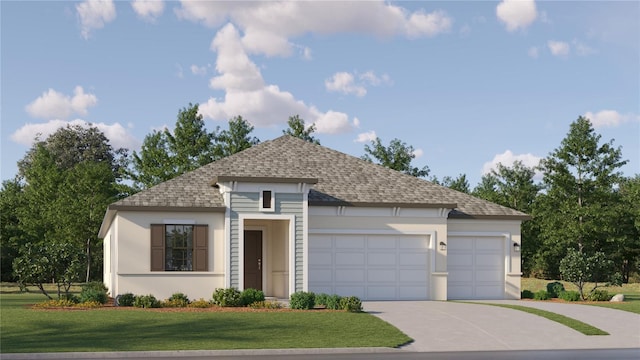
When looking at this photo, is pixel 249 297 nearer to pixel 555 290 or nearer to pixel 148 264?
pixel 148 264

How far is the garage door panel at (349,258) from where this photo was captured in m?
31.8

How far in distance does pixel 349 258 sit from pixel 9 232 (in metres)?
38.4

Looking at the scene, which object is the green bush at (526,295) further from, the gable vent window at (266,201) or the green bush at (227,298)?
the green bush at (227,298)

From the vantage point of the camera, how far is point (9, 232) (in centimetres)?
6175

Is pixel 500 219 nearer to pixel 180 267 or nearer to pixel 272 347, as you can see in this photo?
pixel 180 267

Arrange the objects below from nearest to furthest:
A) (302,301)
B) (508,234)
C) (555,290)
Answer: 1. (302,301)
2. (508,234)
3. (555,290)

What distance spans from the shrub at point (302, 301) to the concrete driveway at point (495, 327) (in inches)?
75.1

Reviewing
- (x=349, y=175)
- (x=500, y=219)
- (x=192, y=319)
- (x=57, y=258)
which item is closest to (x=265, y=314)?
(x=192, y=319)

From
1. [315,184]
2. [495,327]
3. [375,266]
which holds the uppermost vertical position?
[315,184]

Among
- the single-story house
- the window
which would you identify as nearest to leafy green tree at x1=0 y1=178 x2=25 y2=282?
the single-story house

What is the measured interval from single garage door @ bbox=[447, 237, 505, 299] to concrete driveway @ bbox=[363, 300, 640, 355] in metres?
4.16

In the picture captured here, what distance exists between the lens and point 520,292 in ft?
113

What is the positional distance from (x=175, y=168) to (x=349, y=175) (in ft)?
63.3

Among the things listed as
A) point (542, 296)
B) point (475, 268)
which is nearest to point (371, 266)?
point (475, 268)
